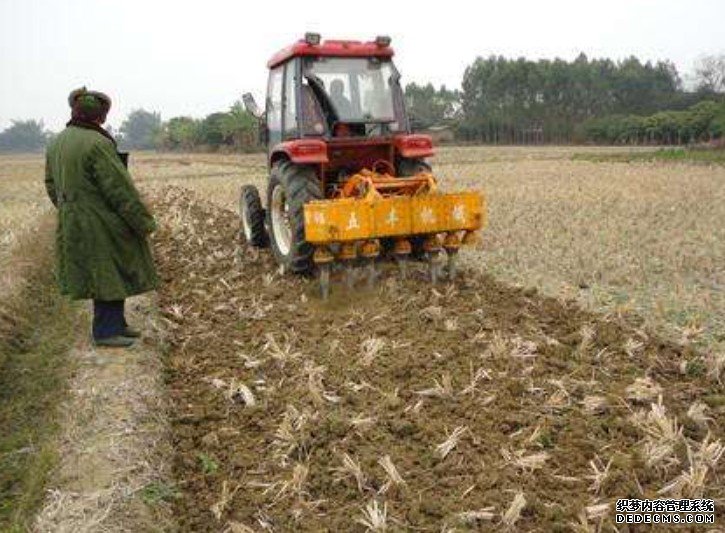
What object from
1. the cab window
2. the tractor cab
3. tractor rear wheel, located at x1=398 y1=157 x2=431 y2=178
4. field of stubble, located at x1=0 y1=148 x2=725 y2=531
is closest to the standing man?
field of stubble, located at x1=0 y1=148 x2=725 y2=531

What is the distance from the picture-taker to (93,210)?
5.12 m

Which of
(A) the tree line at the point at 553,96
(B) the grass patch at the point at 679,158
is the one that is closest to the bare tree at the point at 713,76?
(A) the tree line at the point at 553,96

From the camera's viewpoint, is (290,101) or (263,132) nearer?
(290,101)

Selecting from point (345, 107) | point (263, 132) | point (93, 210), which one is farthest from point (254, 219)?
point (93, 210)

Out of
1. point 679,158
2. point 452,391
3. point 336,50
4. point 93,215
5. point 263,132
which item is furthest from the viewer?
point 679,158

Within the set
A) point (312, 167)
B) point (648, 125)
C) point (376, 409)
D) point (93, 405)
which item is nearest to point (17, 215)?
point (312, 167)

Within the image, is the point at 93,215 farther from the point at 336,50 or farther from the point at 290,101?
the point at 336,50

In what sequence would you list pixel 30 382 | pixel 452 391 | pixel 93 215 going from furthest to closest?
pixel 30 382
pixel 93 215
pixel 452 391

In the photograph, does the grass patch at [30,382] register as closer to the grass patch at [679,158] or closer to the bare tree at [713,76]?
the grass patch at [679,158]

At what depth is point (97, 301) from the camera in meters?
5.38

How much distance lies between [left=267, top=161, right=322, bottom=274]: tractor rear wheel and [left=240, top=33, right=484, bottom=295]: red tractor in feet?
0.03

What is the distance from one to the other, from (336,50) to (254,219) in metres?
2.38

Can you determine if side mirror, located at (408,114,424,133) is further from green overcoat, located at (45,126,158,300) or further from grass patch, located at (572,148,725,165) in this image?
grass patch, located at (572,148,725,165)

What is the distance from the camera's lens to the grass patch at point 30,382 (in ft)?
12.3
